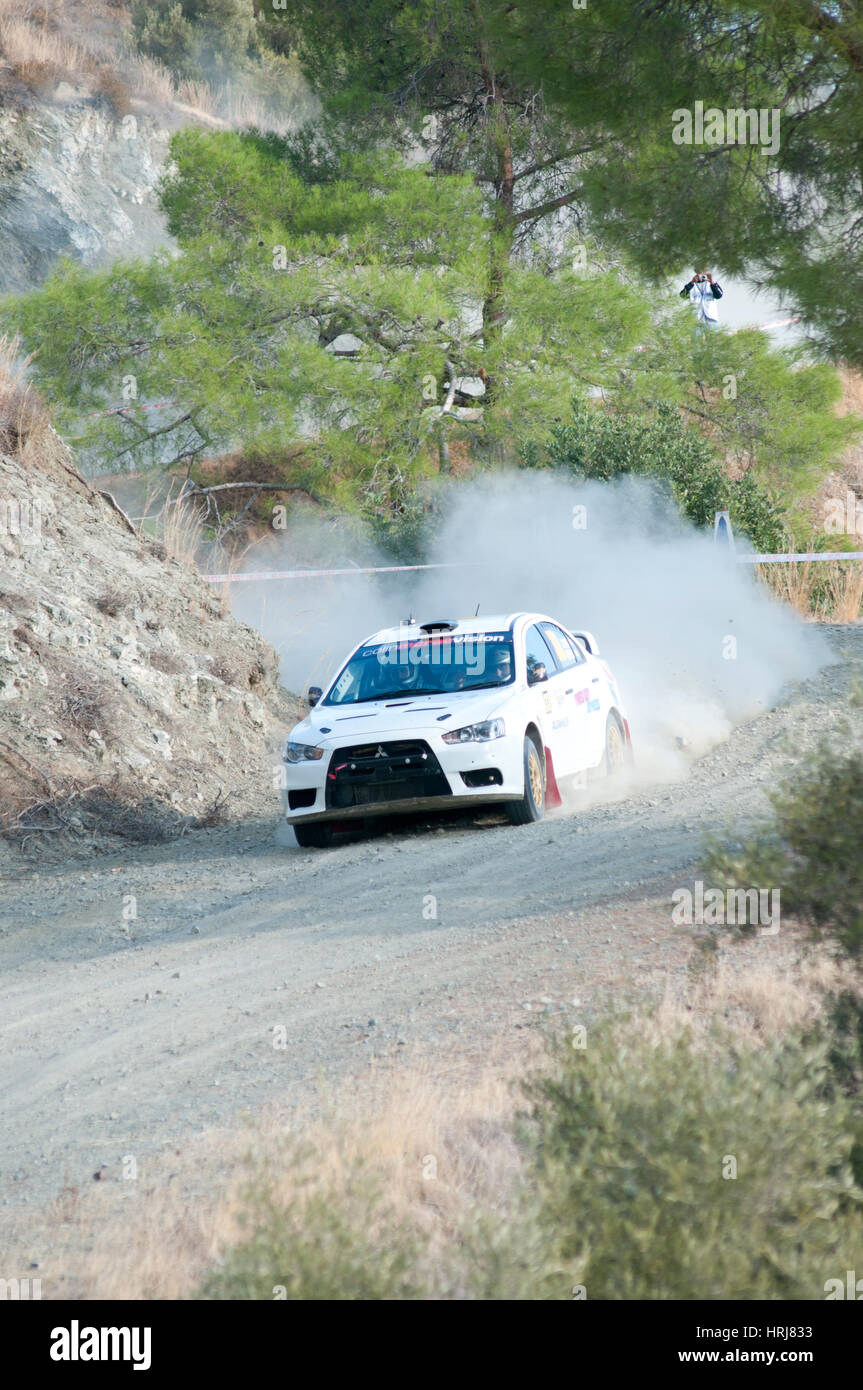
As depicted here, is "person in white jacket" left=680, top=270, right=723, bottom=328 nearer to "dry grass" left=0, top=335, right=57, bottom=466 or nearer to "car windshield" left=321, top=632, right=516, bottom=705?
"dry grass" left=0, top=335, right=57, bottom=466

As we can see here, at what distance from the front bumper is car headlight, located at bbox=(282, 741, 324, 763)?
0.05 metres

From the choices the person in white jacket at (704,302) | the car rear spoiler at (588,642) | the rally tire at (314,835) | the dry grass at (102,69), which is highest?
the dry grass at (102,69)

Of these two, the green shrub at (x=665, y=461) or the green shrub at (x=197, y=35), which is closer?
the green shrub at (x=665, y=461)

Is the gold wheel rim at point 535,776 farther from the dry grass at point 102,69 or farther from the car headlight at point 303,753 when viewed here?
the dry grass at point 102,69

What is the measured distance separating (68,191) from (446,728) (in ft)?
105

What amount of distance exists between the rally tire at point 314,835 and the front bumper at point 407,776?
0.28 m

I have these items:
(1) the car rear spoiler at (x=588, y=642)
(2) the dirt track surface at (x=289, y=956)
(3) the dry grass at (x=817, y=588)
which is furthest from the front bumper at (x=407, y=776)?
(3) the dry grass at (x=817, y=588)

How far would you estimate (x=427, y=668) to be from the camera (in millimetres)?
10758

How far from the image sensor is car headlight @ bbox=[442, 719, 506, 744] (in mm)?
9562

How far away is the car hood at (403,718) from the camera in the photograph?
9.66 metres

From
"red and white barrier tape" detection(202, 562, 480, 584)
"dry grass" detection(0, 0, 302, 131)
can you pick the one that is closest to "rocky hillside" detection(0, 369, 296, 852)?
"red and white barrier tape" detection(202, 562, 480, 584)

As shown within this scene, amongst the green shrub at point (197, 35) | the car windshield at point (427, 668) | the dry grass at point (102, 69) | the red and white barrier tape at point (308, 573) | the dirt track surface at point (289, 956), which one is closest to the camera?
the dirt track surface at point (289, 956)

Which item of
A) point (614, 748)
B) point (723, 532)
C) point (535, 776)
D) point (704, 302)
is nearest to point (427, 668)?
point (535, 776)
